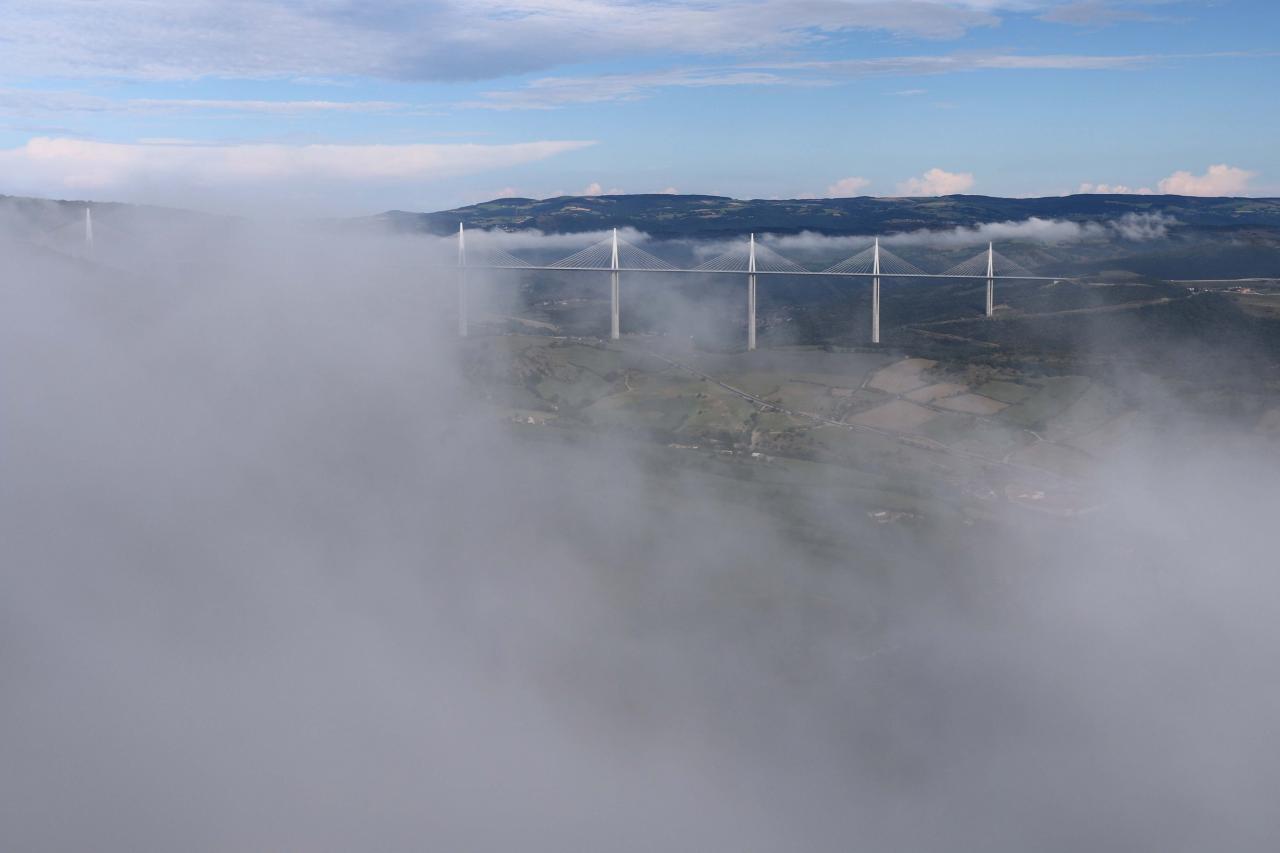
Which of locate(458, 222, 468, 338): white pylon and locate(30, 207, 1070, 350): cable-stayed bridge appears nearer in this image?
locate(458, 222, 468, 338): white pylon

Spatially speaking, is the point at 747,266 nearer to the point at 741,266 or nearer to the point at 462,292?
the point at 741,266

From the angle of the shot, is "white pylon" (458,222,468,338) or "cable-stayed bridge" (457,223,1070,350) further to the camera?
"cable-stayed bridge" (457,223,1070,350)

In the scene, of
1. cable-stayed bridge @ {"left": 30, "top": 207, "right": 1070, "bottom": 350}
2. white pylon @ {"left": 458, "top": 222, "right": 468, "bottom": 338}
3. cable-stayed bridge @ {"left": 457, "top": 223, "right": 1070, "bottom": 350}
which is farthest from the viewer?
cable-stayed bridge @ {"left": 457, "top": 223, "right": 1070, "bottom": 350}

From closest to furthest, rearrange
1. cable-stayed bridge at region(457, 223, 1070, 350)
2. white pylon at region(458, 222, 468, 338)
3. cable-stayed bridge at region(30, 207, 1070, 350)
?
1. white pylon at region(458, 222, 468, 338)
2. cable-stayed bridge at region(30, 207, 1070, 350)
3. cable-stayed bridge at region(457, 223, 1070, 350)

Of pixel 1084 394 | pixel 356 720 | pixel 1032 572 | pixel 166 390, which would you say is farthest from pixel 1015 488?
pixel 166 390

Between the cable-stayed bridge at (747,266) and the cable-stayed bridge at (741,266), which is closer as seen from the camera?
the cable-stayed bridge at (741,266)

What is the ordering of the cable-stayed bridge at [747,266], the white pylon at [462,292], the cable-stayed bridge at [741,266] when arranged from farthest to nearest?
1. the cable-stayed bridge at [747,266]
2. the cable-stayed bridge at [741,266]
3. the white pylon at [462,292]

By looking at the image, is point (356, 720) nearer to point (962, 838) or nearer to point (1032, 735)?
point (962, 838)

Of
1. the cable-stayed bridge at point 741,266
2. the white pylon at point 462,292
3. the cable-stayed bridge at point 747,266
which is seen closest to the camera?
the white pylon at point 462,292
